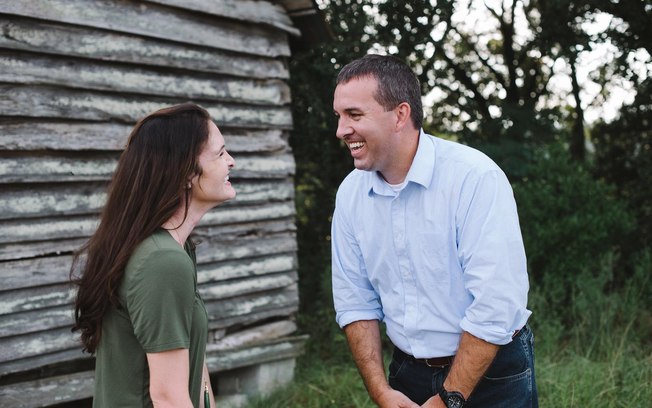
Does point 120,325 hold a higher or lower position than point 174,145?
lower

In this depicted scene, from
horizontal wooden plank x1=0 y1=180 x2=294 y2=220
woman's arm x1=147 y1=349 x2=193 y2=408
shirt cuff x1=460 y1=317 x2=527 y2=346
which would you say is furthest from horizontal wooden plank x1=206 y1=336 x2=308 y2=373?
woman's arm x1=147 y1=349 x2=193 y2=408

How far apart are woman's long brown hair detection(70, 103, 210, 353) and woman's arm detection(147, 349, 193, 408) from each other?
22 cm

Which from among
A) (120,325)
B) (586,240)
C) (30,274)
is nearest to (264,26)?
(30,274)

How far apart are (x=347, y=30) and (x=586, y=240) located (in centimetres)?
297

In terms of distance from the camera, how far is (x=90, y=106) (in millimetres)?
4762

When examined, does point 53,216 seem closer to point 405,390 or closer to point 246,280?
point 246,280

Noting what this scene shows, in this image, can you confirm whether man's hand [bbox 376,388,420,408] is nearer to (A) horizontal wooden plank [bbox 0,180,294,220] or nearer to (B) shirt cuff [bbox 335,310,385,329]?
(B) shirt cuff [bbox 335,310,385,329]

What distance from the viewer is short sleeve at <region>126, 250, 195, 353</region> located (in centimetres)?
194

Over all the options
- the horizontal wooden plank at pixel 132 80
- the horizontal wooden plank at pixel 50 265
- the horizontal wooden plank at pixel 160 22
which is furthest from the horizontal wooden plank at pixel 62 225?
the horizontal wooden plank at pixel 160 22

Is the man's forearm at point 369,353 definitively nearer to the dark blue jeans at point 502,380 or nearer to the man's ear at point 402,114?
the dark blue jeans at point 502,380

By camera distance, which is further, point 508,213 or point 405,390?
point 405,390

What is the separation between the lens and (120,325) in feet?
6.77

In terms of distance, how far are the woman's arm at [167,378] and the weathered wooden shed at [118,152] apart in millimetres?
2741

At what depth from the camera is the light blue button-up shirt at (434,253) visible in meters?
2.45
